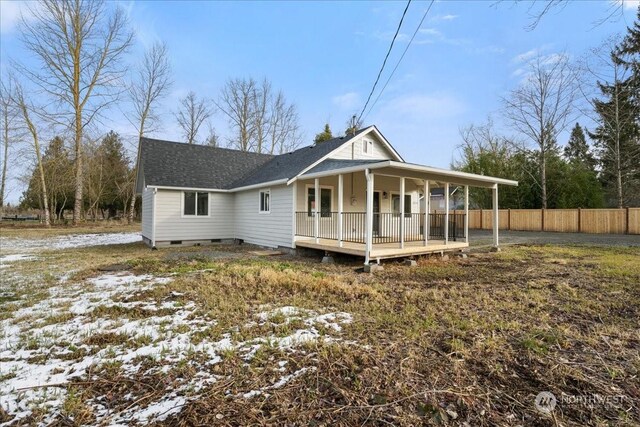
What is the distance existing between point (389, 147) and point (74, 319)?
1203cm

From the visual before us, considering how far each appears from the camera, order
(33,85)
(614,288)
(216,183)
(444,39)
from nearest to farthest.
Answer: (614,288) < (444,39) < (216,183) < (33,85)

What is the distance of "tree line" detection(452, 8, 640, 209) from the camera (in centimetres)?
1919

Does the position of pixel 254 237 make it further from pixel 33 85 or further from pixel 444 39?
pixel 33 85

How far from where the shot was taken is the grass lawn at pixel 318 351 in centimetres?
223

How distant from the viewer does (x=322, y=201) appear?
1153 centimetres

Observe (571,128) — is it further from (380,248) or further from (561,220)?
(380,248)

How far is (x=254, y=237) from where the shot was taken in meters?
13.0

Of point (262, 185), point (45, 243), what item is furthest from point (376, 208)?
point (45, 243)

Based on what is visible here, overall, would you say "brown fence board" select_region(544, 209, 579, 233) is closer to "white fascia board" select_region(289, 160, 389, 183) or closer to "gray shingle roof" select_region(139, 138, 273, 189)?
"white fascia board" select_region(289, 160, 389, 183)

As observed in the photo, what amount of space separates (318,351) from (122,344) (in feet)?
6.93

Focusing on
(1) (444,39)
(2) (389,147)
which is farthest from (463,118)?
(1) (444,39)

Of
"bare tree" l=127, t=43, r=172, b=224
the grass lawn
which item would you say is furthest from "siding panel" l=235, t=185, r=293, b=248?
"bare tree" l=127, t=43, r=172, b=224
